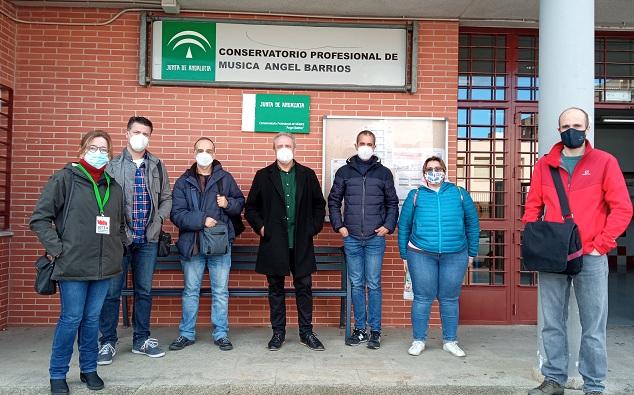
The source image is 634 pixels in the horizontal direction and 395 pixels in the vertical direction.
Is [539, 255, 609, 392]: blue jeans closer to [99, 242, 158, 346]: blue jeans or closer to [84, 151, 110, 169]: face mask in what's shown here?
[99, 242, 158, 346]: blue jeans

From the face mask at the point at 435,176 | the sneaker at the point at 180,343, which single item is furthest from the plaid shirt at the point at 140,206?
the face mask at the point at 435,176

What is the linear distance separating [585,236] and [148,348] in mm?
3744

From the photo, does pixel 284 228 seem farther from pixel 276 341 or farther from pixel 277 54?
pixel 277 54

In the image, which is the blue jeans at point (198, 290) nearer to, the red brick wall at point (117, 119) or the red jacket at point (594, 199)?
the red brick wall at point (117, 119)

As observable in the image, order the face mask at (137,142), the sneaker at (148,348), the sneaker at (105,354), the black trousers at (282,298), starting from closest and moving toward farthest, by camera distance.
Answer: the sneaker at (105,354) → the face mask at (137,142) → the sneaker at (148,348) → the black trousers at (282,298)

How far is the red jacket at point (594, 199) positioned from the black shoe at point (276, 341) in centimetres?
265

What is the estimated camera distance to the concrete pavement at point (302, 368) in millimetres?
3928

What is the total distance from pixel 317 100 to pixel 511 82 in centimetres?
246

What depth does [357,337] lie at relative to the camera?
5148 millimetres

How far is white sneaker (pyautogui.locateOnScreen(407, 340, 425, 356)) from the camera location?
4.83 meters

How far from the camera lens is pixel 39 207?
362 cm

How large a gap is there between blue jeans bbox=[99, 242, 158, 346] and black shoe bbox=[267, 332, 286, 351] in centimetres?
115

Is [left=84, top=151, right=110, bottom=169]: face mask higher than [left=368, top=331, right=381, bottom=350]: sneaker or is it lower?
higher

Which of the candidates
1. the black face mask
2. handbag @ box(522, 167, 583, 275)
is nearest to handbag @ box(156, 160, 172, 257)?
handbag @ box(522, 167, 583, 275)
